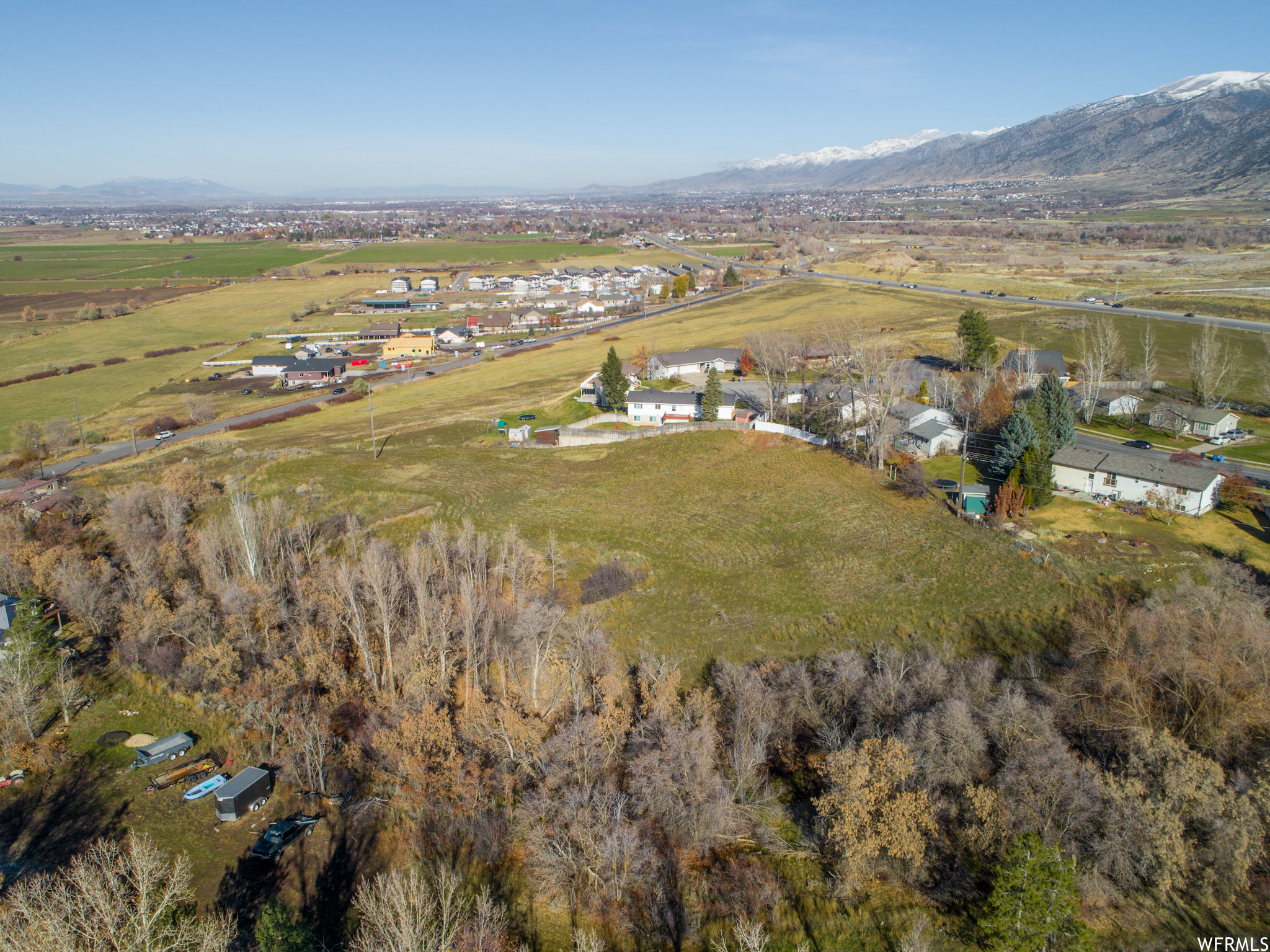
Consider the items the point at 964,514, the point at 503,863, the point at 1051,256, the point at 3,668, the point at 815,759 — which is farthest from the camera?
the point at 1051,256

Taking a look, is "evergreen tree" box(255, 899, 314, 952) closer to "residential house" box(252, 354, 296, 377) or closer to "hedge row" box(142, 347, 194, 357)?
"residential house" box(252, 354, 296, 377)

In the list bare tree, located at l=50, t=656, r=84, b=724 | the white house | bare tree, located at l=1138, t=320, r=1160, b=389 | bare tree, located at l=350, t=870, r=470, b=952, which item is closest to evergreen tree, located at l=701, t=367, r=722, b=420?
the white house

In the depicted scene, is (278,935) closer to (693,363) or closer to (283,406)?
(693,363)

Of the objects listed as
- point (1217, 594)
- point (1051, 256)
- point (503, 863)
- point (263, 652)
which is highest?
point (1051, 256)

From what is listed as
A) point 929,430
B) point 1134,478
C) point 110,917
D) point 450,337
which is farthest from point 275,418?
point 1134,478

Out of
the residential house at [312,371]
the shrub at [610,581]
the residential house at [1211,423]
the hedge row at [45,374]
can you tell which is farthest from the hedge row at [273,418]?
the residential house at [1211,423]

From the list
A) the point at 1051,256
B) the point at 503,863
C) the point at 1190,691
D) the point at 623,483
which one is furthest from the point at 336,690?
the point at 1051,256

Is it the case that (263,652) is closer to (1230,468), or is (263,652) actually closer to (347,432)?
(347,432)
